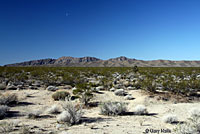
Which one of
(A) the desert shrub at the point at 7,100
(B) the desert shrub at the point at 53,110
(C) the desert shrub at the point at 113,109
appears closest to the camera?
(C) the desert shrub at the point at 113,109

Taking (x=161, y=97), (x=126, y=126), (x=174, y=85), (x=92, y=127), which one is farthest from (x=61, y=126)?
(x=174, y=85)

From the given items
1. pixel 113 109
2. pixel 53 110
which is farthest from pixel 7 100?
pixel 113 109

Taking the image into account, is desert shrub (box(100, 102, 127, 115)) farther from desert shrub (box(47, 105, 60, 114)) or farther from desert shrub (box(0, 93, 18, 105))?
desert shrub (box(0, 93, 18, 105))

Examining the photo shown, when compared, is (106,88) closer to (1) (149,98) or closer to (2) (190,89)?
(1) (149,98)

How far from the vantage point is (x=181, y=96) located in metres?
13.8

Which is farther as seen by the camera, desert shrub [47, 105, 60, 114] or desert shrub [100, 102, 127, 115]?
desert shrub [47, 105, 60, 114]

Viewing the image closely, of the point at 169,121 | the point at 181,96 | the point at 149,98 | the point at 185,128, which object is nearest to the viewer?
the point at 185,128

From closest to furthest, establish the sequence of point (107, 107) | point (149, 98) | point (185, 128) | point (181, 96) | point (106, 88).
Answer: point (185, 128)
point (107, 107)
point (149, 98)
point (181, 96)
point (106, 88)

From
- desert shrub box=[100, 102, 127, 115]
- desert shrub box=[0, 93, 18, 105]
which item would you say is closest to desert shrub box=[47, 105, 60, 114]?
desert shrub box=[100, 102, 127, 115]

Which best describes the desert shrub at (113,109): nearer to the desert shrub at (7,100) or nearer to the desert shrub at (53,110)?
the desert shrub at (53,110)

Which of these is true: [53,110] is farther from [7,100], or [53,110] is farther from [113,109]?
[7,100]

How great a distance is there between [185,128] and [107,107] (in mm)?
4998

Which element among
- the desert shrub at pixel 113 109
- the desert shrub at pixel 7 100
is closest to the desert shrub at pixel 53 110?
the desert shrub at pixel 113 109

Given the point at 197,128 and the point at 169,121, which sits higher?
the point at 197,128
